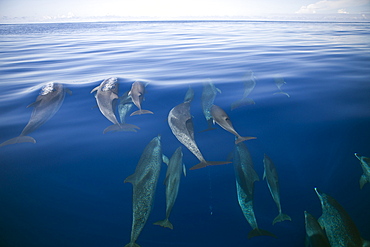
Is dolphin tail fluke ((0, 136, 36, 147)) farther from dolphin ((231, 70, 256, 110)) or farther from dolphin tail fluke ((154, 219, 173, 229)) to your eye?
dolphin ((231, 70, 256, 110))

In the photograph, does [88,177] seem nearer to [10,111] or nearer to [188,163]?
[188,163]

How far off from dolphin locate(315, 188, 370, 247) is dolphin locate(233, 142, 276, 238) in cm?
66

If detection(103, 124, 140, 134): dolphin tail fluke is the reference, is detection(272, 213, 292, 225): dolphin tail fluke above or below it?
below

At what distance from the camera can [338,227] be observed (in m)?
2.34

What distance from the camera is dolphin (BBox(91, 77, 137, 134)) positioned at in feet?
13.0

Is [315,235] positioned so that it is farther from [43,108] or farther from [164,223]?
Answer: [43,108]

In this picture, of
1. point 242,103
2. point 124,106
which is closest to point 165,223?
point 124,106

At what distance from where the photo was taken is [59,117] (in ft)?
14.8

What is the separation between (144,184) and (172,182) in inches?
15.7

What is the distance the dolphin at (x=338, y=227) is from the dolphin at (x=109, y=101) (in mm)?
3346

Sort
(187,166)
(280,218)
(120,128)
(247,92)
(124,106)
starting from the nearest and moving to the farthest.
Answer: (280,218) → (187,166) → (120,128) → (124,106) → (247,92)

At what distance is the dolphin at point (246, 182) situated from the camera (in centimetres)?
263

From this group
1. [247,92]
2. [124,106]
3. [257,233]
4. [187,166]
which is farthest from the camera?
[247,92]

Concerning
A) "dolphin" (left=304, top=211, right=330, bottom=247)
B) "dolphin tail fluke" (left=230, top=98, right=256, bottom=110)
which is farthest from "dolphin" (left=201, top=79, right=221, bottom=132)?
"dolphin" (left=304, top=211, right=330, bottom=247)
